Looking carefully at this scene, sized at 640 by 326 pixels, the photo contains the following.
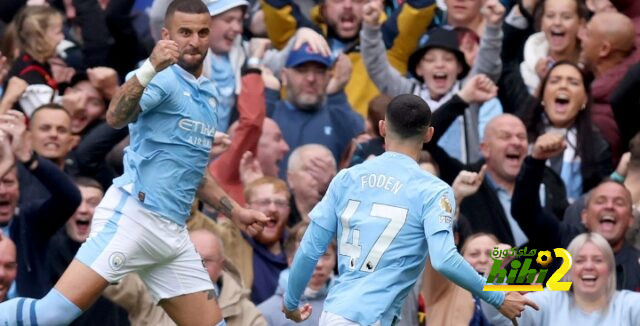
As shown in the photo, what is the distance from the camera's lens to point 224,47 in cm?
1467

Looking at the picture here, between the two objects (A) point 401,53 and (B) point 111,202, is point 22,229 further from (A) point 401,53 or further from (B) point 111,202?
(A) point 401,53

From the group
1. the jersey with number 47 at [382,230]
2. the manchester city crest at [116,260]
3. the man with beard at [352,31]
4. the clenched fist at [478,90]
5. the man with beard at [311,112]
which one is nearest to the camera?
the jersey with number 47 at [382,230]

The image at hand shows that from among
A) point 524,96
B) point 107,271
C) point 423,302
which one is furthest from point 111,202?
point 524,96

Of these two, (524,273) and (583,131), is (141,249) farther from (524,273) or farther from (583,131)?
(583,131)

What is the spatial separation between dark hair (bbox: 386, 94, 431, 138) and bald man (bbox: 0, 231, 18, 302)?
10.8 ft

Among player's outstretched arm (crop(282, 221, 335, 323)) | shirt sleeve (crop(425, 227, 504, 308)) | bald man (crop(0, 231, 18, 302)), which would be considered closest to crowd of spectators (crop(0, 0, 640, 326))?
bald man (crop(0, 231, 18, 302))

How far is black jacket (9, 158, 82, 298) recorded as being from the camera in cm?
1220

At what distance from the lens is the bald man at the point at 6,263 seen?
11.7m

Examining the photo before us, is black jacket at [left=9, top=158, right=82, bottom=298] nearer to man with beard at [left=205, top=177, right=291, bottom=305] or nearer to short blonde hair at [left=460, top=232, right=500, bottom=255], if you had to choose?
man with beard at [left=205, top=177, right=291, bottom=305]

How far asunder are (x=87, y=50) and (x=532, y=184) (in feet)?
15.4

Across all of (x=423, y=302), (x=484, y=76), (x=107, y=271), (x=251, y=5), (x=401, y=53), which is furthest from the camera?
(x=251, y=5)

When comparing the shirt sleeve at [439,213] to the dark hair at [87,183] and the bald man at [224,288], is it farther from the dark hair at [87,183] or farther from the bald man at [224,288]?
the dark hair at [87,183]

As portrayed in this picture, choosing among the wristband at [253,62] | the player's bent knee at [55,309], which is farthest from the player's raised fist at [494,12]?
the player's bent knee at [55,309]

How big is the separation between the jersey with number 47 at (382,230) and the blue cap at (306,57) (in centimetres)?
512
